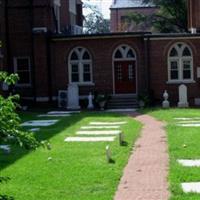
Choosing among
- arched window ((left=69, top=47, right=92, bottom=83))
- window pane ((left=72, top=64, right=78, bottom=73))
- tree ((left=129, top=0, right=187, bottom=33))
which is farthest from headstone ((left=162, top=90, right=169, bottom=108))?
tree ((left=129, top=0, right=187, bottom=33))

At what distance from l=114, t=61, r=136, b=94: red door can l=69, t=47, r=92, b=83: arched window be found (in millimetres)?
1624

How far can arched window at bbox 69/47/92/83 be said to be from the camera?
37.5m

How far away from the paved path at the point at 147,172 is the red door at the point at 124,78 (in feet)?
57.2

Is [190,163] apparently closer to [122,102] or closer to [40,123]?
[40,123]

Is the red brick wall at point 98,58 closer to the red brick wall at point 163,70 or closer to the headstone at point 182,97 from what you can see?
the red brick wall at point 163,70

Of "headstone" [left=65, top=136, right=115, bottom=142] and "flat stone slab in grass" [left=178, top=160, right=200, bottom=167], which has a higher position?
"flat stone slab in grass" [left=178, top=160, right=200, bottom=167]

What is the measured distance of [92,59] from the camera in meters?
37.4

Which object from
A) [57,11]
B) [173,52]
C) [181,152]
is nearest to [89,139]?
[181,152]

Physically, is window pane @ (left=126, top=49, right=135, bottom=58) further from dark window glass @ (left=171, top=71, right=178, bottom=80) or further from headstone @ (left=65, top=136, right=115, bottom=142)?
headstone @ (left=65, top=136, right=115, bottom=142)

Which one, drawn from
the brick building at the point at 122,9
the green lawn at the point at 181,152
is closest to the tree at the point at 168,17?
the brick building at the point at 122,9

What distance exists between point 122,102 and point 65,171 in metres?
24.2

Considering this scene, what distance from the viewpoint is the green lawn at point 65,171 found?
10406mm

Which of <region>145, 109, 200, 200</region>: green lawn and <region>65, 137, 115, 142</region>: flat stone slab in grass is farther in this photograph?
<region>65, 137, 115, 142</region>: flat stone slab in grass

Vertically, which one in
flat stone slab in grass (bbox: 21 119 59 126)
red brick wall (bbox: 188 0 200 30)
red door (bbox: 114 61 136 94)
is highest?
red brick wall (bbox: 188 0 200 30)
